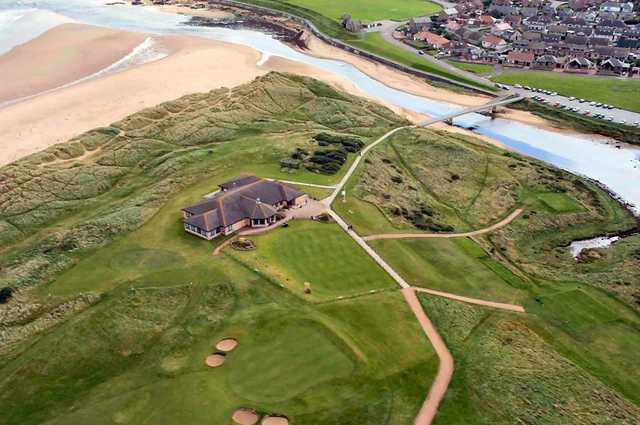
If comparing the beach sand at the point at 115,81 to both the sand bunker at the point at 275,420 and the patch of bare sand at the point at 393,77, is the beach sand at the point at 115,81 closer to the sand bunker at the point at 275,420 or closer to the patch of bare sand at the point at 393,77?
the patch of bare sand at the point at 393,77

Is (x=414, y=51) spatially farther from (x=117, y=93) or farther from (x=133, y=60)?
(x=117, y=93)

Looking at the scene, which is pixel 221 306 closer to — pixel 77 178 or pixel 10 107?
pixel 77 178

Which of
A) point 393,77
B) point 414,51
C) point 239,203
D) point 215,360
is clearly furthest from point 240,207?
point 414,51

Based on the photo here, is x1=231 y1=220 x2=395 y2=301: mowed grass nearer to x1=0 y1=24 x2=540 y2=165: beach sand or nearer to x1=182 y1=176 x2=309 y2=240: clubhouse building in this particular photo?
x1=182 y1=176 x2=309 y2=240: clubhouse building

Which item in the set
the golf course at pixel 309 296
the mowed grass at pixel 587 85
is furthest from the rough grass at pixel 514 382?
the mowed grass at pixel 587 85

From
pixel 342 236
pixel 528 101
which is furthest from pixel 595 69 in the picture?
pixel 342 236

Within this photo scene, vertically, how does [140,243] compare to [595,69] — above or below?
below
